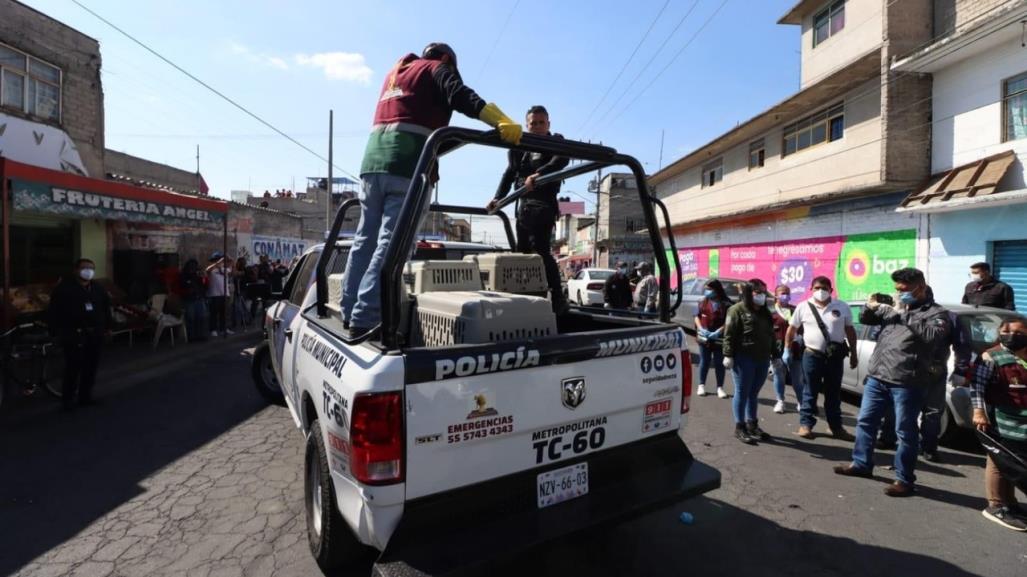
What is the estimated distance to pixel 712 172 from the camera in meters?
23.4

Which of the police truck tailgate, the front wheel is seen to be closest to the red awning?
the front wheel

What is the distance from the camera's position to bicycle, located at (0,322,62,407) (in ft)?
20.2

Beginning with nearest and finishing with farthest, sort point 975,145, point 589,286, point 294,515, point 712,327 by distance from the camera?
point 294,515, point 712,327, point 975,145, point 589,286

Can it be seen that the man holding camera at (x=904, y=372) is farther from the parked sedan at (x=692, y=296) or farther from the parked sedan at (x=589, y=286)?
the parked sedan at (x=589, y=286)

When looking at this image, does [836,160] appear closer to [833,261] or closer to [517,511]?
[833,261]

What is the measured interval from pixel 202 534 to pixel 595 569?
2519 mm

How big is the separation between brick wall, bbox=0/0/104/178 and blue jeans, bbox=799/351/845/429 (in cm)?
1408

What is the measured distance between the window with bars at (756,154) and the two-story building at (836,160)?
1.9 inches

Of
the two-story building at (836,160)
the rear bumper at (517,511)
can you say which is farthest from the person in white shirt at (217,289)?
the two-story building at (836,160)

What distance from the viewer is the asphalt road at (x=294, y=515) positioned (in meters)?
3.01

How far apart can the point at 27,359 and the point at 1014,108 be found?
17.1 meters

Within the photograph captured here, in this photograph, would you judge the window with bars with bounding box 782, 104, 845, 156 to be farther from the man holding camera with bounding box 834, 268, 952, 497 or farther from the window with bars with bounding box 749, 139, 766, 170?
the man holding camera with bounding box 834, 268, 952, 497

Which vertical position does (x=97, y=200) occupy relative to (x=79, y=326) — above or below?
above

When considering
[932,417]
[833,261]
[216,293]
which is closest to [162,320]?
[216,293]
